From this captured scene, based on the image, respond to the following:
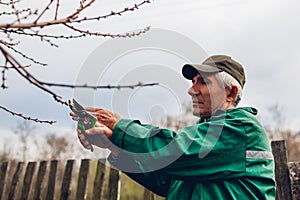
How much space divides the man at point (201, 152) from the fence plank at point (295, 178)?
0.42m

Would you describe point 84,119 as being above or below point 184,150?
above

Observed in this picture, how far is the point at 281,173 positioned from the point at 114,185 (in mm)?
1108

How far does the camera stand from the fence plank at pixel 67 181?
A: 2795 millimetres

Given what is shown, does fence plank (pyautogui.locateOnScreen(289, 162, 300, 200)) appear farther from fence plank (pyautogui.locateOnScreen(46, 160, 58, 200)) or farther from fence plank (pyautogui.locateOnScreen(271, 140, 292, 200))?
fence plank (pyautogui.locateOnScreen(46, 160, 58, 200))

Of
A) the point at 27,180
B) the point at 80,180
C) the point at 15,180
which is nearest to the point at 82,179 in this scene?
the point at 80,180

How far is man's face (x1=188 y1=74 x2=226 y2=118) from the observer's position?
5.49ft

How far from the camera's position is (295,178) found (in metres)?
1.92

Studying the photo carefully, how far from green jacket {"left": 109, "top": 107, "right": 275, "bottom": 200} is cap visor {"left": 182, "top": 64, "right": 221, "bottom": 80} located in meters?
0.25

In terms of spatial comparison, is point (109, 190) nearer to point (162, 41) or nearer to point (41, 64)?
point (162, 41)

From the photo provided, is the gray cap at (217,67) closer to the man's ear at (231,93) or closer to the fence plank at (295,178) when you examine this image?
the man's ear at (231,93)

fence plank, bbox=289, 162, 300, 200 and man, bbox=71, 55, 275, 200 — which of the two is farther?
fence plank, bbox=289, 162, 300, 200

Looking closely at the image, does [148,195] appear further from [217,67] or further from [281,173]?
[217,67]

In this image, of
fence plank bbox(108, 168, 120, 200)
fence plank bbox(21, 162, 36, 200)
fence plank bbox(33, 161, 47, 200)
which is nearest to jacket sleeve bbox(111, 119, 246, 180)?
fence plank bbox(108, 168, 120, 200)

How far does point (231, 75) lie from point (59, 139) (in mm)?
10683
